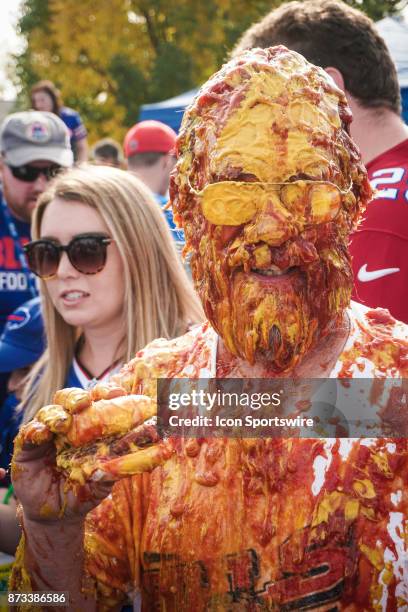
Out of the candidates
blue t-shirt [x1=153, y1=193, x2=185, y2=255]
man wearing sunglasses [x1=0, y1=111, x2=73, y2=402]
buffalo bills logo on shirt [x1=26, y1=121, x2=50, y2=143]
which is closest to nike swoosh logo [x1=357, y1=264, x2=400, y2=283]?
blue t-shirt [x1=153, y1=193, x2=185, y2=255]

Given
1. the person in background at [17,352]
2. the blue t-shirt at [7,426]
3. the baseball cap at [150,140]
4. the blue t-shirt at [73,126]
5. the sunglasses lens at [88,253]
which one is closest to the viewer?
the sunglasses lens at [88,253]

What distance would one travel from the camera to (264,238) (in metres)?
1.46

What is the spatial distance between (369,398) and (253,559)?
347 mm

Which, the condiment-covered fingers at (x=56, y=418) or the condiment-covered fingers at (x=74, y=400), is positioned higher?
the condiment-covered fingers at (x=74, y=400)

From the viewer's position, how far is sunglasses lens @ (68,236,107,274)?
2799 millimetres

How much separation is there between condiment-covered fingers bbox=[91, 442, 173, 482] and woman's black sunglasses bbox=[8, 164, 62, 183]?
3.54m

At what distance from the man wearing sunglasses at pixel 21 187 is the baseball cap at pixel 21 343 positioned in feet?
3.38

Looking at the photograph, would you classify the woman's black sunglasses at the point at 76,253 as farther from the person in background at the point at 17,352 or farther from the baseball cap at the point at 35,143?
the baseball cap at the point at 35,143

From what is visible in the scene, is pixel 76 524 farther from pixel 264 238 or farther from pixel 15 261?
pixel 15 261

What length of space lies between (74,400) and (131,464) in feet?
0.49

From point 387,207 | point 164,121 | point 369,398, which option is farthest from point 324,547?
point 164,121

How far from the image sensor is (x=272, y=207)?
1.46 meters

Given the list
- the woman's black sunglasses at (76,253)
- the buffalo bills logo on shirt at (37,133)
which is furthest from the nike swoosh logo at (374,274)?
the buffalo bills logo on shirt at (37,133)

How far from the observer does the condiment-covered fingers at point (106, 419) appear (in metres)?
1.45
